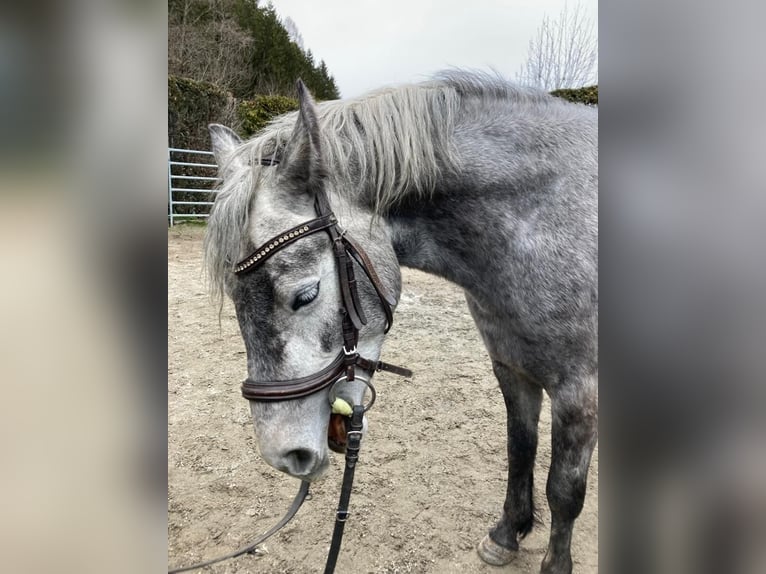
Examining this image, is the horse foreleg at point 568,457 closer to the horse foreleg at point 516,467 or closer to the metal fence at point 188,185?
the horse foreleg at point 516,467

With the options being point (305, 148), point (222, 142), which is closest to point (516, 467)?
point (305, 148)

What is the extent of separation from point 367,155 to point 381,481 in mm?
1689

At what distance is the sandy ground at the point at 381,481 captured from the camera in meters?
1.77

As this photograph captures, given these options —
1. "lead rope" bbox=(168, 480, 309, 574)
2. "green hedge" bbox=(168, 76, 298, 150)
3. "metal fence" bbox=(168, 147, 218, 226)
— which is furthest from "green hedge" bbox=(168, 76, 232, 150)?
"lead rope" bbox=(168, 480, 309, 574)

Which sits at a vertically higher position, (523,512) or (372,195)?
(372,195)

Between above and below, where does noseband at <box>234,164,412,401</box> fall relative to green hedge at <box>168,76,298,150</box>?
below

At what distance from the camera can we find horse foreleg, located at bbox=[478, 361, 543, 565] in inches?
63.7

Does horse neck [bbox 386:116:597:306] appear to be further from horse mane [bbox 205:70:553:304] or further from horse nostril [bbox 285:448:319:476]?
horse nostril [bbox 285:448:319:476]

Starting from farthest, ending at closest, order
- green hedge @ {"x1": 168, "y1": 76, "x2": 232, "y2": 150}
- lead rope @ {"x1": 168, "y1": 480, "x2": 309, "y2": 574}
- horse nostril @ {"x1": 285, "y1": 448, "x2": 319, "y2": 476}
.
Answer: green hedge @ {"x1": 168, "y1": 76, "x2": 232, "y2": 150}
horse nostril @ {"x1": 285, "y1": 448, "x2": 319, "y2": 476}
lead rope @ {"x1": 168, "y1": 480, "x2": 309, "y2": 574}

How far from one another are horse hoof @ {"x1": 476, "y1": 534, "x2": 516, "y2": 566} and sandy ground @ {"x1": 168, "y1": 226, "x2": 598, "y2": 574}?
3 cm
